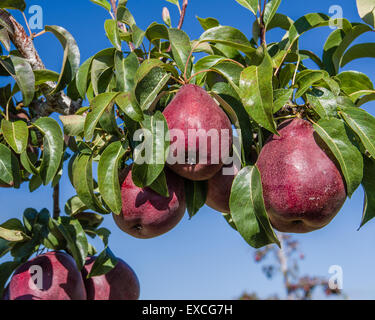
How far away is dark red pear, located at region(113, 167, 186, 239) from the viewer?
4.58 feet

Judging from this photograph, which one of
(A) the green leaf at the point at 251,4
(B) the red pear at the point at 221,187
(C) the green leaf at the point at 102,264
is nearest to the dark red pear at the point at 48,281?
(C) the green leaf at the point at 102,264

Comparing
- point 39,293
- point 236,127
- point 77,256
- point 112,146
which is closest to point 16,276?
point 39,293

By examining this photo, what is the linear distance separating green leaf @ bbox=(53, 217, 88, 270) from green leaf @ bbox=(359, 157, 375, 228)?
98 centimetres

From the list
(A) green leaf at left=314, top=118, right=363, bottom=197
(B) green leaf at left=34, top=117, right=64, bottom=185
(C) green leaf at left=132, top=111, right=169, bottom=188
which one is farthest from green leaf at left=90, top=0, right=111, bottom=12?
(A) green leaf at left=314, top=118, right=363, bottom=197

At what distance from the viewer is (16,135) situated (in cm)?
150

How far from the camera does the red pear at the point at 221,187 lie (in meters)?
1.46

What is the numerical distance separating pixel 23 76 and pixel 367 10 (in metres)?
1.05

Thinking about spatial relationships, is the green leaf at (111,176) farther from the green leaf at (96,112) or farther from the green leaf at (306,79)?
the green leaf at (306,79)

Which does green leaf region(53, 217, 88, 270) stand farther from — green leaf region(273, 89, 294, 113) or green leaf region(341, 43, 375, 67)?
green leaf region(341, 43, 375, 67)

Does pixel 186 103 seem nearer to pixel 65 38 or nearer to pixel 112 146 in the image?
pixel 112 146

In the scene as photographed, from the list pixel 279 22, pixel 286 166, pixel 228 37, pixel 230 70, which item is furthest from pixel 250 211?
pixel 279 22

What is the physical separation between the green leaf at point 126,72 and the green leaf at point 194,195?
0.35 m

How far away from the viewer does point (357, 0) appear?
142cm

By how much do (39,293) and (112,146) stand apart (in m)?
0.78
